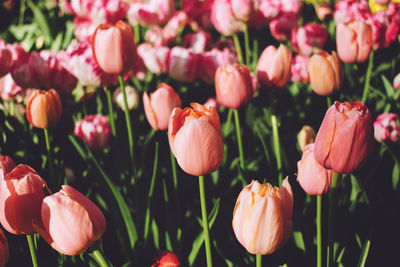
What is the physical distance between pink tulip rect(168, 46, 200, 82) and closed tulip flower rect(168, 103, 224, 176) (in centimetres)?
71

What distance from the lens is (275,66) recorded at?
47.3 inches

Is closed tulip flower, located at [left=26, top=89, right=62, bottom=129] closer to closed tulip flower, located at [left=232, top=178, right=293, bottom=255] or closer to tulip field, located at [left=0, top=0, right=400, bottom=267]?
tulip field, located at [left=0, top=0, right=400, bottom=267]

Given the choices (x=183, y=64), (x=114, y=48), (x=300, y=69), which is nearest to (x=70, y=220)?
(x=114, y=48)

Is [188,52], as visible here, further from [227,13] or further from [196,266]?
[196,266]

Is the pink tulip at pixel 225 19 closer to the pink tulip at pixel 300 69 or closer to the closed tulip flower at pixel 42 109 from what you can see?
the pink tulip at pixel 300 69

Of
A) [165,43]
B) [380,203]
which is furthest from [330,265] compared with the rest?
[165,43]

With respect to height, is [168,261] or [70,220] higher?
[70,220]

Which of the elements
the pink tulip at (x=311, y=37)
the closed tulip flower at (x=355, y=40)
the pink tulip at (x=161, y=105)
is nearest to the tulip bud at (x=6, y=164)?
the pink tulip at (x=161, y=105)

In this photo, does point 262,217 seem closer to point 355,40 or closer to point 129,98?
point 355,40

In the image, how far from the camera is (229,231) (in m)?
1.03

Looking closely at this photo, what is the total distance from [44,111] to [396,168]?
3.01 feet

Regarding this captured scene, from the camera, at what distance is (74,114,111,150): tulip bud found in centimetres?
131

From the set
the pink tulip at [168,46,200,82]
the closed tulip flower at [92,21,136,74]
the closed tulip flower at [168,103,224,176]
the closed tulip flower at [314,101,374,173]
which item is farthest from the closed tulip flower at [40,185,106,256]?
the pink tulip at [168,46,200,82]

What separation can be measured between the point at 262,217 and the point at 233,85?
48 centimetres
